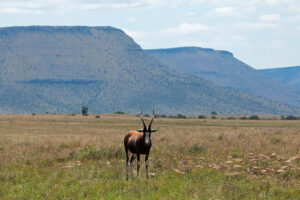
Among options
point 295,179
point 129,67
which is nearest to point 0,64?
point 129,67

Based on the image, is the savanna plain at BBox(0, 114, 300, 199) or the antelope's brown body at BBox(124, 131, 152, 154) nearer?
the savanna plain at BBox(0, 114, 300, 199)

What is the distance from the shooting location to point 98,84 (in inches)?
6289

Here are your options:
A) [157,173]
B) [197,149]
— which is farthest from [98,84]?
[157,173]

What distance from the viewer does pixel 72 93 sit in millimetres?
157000

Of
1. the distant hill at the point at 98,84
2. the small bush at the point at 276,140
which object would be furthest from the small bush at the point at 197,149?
the distant hill at the point at 98,84

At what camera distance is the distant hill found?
14488 cm

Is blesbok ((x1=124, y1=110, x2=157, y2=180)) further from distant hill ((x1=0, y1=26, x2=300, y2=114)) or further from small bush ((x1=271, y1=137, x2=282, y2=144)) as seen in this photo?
distant hill ((x1=0, y1=26, x2=300, y2=114))

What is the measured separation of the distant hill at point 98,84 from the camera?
14488 cm

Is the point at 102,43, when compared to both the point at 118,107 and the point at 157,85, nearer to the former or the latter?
the point at 157,85

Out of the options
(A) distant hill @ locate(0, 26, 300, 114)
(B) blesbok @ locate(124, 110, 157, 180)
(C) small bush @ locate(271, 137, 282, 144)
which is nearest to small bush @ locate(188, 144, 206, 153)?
(C) small bush @ locate(271, 137, 282, 144)

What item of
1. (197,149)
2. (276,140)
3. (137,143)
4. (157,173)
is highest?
(137,143)

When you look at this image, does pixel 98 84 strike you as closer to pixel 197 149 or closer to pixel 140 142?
pixel 197 149

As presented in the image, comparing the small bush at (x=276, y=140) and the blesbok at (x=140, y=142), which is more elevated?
the blesbok at (x=140, y=142)

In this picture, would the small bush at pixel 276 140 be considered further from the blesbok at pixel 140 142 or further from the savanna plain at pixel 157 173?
the blesbok at pixel 140 142
